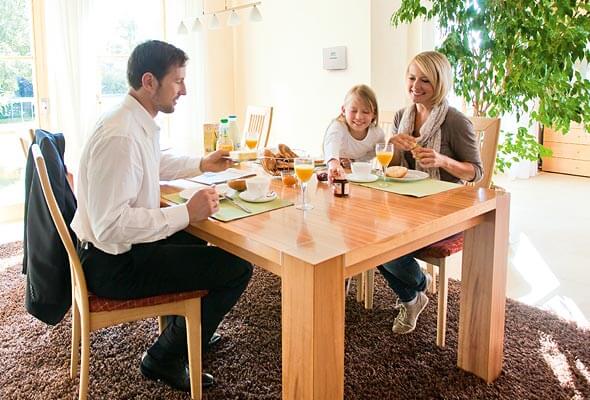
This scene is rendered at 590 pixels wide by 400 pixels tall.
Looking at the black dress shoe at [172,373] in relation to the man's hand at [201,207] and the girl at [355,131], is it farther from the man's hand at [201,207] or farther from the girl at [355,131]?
the girl at [355,131]

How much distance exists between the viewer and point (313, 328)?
1237 mm

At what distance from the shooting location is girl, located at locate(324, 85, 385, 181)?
2.34 m

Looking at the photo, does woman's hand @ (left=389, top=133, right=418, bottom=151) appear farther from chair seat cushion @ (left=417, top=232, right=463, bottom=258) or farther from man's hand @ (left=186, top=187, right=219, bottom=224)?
man's hand @ (left=186, top=187, right=219, bottom=224)

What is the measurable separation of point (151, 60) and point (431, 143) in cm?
122

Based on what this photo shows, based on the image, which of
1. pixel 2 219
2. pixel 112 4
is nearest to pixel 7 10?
pixel 112 4

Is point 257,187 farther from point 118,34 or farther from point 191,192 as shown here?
point 118,34

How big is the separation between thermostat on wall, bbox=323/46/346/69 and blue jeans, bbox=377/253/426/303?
2288 millimetres

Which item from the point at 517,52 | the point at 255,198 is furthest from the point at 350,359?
the point at 517,52

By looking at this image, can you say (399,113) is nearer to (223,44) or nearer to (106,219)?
(106,219)

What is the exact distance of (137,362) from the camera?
2094mm

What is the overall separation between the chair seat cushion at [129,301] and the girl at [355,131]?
929mm

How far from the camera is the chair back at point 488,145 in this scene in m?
2.49

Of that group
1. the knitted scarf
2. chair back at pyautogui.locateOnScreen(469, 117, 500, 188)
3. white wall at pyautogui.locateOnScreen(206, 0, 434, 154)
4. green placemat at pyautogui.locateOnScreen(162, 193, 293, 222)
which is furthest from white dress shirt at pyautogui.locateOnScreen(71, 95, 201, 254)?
white wall at pyautogui.locateOnScreen(206, 0, 434, 154)

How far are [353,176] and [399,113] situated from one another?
26.1 inches
